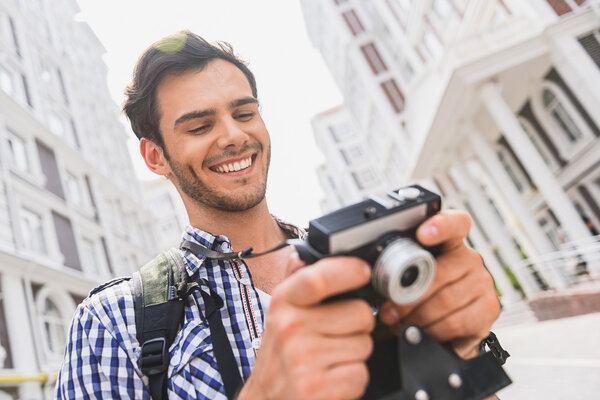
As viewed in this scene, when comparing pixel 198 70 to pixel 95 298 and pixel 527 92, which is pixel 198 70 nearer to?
pixel 95 298

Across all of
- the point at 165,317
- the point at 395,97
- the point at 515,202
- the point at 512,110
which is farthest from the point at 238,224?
the point at 395,97

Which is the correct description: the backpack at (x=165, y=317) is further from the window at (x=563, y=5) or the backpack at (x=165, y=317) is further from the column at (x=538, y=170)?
the window at (x=563, y=5)

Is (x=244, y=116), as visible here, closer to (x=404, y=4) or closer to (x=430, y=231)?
(x=430, y=231)

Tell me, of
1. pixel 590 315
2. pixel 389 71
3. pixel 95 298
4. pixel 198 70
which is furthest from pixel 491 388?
pixel 389 71

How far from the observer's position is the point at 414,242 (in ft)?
3.51

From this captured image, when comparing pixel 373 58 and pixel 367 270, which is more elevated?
pixel 373 58

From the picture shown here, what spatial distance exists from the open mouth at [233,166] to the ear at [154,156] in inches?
11.5

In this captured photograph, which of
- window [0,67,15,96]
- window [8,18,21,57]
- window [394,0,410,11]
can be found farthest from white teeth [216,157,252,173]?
window [8,18,21,57]

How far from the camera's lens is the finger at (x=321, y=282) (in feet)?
2.93

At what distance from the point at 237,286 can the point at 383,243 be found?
29.2 inches

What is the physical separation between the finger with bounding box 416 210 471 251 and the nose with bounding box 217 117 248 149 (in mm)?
910

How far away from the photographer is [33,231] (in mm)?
13289

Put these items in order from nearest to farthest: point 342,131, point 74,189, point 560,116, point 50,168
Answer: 1. point 560,116
2. point 50,168
3. point 74,189
4. point 342,131

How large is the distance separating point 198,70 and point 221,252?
808mm
